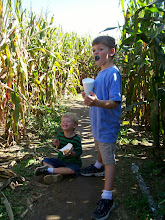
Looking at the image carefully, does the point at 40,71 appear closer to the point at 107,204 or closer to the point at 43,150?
the point at 43,150

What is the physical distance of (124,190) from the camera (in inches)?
85.1

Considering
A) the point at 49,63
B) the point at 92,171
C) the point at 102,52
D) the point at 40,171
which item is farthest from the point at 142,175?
the point at 49,63

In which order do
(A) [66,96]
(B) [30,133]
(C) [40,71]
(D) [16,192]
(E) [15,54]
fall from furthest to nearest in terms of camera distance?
(A) [66,96]
(C) [40,71]
(B) [30,133]
(E) [15,54]
(D) [16,192]

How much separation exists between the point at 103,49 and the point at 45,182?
1458 millimetres

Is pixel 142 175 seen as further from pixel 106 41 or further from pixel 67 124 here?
pixel 106 41

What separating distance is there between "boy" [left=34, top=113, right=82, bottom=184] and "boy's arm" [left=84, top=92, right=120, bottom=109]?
0.80 metres

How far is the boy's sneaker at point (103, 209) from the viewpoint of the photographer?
1740 mm

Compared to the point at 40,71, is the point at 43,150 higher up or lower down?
lower down

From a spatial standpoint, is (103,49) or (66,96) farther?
(66,96)

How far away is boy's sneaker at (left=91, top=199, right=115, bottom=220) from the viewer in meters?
1.74

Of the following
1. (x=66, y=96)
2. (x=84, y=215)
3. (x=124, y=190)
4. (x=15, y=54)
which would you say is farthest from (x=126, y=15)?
(x=66, y=96)

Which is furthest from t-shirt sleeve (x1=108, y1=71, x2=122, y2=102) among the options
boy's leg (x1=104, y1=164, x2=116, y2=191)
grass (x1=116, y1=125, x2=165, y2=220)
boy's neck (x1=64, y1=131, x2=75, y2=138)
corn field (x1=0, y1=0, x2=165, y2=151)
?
boy's neck (x1=64, y1=131, x2=75, y2=138)

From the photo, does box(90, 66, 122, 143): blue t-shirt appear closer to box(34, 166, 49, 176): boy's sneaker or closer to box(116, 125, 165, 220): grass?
box(116, 125, 165, 220): grass

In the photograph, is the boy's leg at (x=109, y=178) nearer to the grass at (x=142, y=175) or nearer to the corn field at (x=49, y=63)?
the grass at (x=142, y=175)
